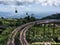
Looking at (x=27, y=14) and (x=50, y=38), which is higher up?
(x=27, y=14)

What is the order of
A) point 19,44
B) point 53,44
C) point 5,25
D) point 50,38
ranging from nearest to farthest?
point 19,44, point 53,44, point 50,38, point 5,25

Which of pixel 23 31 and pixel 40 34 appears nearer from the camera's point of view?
pixel 23 31

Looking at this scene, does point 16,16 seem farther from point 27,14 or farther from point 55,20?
point 55,20

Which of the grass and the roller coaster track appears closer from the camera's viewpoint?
the roller coaster track

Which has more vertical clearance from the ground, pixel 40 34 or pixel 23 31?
pixel 23 31

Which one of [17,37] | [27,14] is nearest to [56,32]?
[27,14]

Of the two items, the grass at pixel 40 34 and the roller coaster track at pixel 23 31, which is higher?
the roller coaster track at pixel 23 31

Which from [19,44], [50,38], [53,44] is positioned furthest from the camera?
[50,38]

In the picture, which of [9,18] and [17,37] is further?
[9,18]

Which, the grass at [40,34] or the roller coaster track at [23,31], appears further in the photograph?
the grass at [40,34]

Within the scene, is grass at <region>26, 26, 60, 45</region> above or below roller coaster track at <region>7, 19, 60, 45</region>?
below
